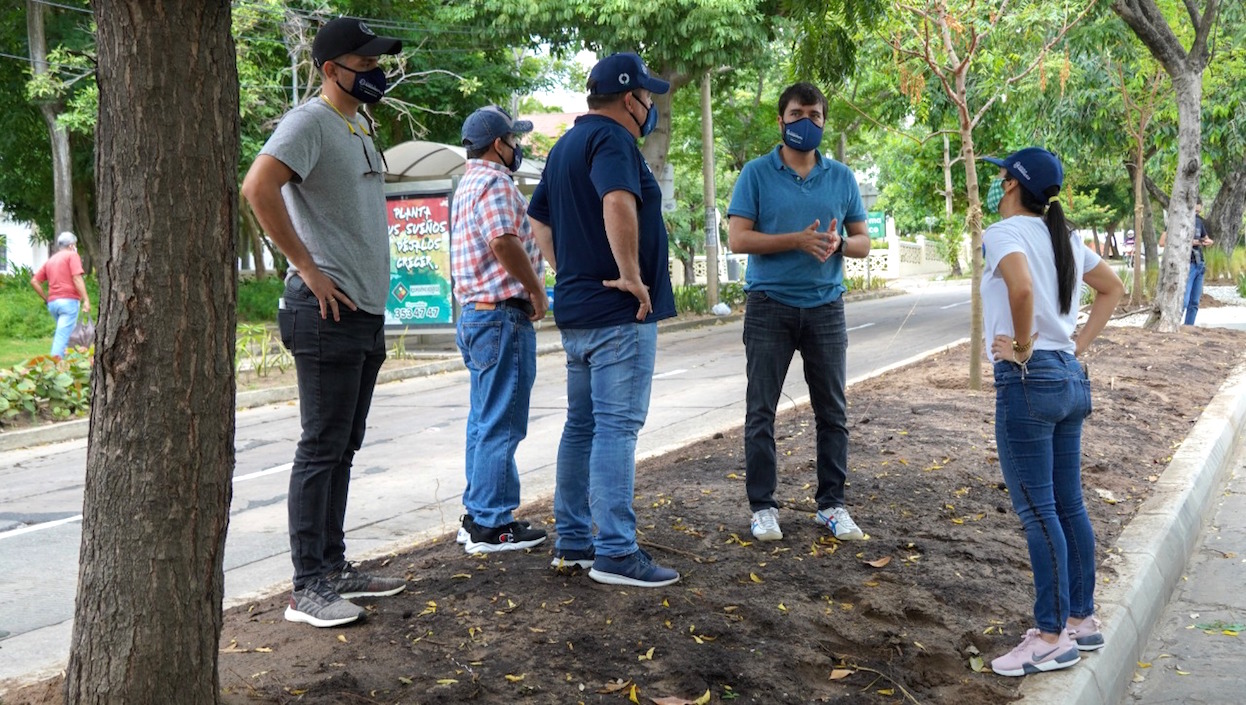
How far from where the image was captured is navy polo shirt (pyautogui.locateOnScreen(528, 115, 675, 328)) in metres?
4.27

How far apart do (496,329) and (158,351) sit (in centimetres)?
229

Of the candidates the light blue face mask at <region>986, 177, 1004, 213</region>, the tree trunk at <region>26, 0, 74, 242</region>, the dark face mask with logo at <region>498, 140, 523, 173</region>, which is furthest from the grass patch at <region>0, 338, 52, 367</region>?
the light blue face mask at <region>986, 177, 1004, 213</region>

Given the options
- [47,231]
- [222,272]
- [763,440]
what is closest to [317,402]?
[222,272]

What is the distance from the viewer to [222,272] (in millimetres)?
2809

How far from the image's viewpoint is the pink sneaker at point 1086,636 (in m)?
4.11

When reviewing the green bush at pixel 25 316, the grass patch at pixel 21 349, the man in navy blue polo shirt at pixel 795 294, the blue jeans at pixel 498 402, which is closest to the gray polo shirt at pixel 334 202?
the blue jeans at pixel 498 402

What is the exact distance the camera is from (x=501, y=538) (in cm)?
488

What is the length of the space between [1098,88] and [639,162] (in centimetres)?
2275

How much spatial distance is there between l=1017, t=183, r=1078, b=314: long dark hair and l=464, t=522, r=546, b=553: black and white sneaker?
2.24m

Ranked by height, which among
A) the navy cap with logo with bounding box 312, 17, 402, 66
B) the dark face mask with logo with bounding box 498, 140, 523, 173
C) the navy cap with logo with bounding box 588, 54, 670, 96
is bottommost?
the dark face mask with logo with bounding box 498, 140, 523, 173

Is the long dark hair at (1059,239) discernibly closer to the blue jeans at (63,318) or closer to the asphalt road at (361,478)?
the asphalt road at (361,478)

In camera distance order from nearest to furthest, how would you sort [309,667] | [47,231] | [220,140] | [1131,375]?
[220,140]
[309,667]
[1131,375]
[47,231]

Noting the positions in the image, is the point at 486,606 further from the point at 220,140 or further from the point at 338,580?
the point at 220,140

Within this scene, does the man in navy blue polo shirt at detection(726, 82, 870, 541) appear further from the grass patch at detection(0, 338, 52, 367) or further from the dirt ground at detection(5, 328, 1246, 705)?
the grass patch at detection(0, 338, 52, 367)
